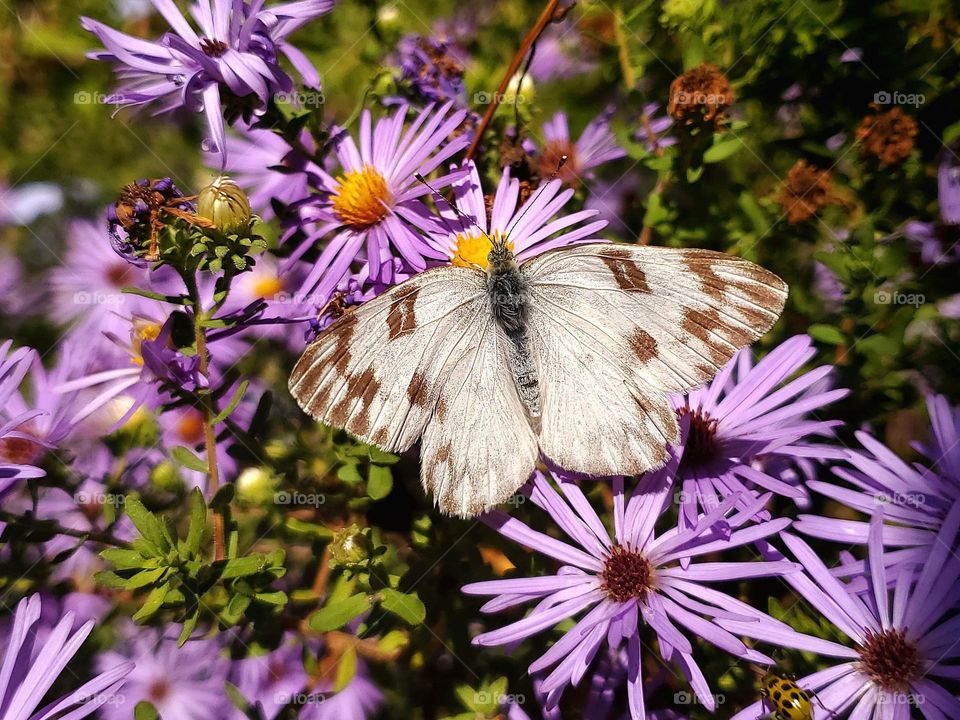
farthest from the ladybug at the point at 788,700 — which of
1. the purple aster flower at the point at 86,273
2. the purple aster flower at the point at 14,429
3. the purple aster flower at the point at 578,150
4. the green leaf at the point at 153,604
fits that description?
the purple aster flower at the point at 86,273

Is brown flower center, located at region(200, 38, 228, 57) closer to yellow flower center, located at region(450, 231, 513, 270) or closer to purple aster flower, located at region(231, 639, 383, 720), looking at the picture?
yellow flower center, located at region(450, 231, 513, 270)

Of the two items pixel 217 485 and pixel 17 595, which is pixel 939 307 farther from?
pixel 17 595

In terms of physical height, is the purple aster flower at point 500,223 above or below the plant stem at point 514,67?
below

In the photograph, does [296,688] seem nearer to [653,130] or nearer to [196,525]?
[196,525]

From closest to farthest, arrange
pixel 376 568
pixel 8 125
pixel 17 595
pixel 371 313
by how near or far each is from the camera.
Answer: pixel 371 313 → pixel 376 568 → pixel 17 595 → pixel 8 125

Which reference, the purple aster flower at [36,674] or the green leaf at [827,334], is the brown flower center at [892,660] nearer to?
the green leaf at [827,334]

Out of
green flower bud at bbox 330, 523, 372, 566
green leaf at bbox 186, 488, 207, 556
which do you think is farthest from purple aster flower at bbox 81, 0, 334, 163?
green flower bud at bbox 330, 523, 372, 566

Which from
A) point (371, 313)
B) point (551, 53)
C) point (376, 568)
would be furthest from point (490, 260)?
point (551, 53)
